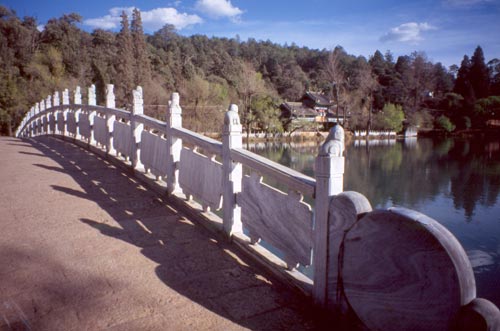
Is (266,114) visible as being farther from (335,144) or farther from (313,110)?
(335,144)

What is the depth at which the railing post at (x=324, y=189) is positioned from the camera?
236 cm

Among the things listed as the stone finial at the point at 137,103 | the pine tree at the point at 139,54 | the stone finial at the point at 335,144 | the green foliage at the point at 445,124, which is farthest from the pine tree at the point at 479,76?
the stone finial at the point at 335,144

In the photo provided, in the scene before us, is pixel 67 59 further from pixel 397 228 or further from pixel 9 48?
pixel 397 228

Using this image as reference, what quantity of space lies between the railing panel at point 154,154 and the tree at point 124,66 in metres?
→ 34.5

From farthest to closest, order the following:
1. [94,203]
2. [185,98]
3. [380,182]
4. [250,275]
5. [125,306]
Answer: [185,98]
[380,182]
[94,203]
[250,275]
[125,306]

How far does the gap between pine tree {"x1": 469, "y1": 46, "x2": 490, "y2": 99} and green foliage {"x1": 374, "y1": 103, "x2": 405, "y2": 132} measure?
15.7 meters

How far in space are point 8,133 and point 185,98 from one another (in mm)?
17514

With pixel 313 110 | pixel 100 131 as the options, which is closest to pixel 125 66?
pixel 313 110

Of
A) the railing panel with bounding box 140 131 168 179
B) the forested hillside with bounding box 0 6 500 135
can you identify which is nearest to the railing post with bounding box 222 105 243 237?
the railing panel with bounding box 140 131 168 179

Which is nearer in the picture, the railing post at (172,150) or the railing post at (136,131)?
the railing post at (172,150)

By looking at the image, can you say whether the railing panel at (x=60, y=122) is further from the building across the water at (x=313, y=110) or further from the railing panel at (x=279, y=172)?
the building across the water at (x=313, y=110)

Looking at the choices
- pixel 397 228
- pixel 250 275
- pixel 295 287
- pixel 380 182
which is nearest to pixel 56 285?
pixel 250 275

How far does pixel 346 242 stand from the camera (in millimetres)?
2271

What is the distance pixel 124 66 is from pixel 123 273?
41.9 metres
